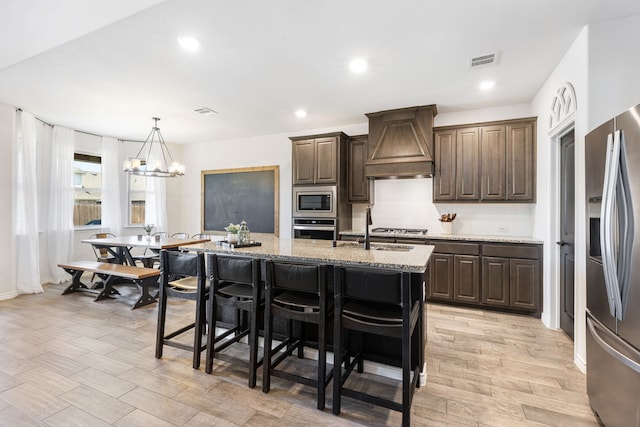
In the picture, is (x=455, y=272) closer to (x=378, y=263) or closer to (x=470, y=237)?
(x=470, y=237)

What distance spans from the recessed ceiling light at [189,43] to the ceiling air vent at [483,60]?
258 centimetres

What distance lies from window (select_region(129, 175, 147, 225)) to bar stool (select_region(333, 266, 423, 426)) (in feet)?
20.2

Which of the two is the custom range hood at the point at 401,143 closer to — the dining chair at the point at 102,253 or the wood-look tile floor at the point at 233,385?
the wood-look tile floor at the point at 233,385

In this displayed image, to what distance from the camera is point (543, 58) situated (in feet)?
9.60

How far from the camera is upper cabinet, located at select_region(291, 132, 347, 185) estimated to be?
4.75 m

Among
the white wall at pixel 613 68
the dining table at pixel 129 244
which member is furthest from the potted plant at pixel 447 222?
the dining table at pixel 129 244

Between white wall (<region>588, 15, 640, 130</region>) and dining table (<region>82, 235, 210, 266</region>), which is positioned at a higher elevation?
white wall (<region>588, 15, 640, 130</region>)

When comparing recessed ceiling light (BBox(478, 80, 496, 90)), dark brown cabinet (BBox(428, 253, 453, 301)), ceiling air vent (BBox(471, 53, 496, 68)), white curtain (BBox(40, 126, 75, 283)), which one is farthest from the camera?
white curtain (BBox(40, 126, 75, 283))

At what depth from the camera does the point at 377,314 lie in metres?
1.96

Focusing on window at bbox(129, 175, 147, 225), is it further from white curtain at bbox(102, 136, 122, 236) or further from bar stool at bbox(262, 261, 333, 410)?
bar stool at bbox(262, 261, 333, 410)

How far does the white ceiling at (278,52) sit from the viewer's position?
2.24 meters

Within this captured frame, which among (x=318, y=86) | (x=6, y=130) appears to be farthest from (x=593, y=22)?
(x=6, y=130)

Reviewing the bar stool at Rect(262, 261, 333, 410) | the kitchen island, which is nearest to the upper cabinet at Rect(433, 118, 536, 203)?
the kitchen island

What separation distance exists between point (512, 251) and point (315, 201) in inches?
109
